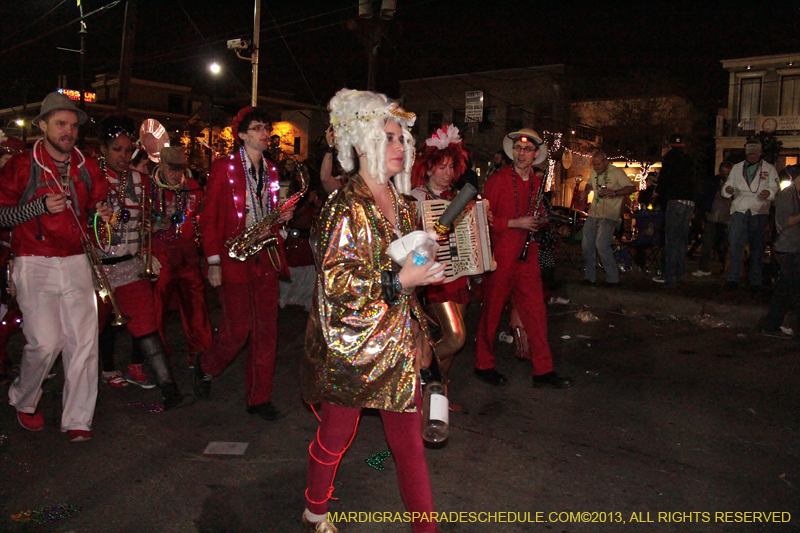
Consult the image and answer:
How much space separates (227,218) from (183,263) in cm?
140

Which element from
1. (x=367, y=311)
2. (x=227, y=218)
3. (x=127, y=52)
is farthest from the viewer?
(x=127, y=52)

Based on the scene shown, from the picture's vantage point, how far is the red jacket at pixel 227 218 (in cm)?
461

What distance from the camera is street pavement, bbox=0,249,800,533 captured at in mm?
3328

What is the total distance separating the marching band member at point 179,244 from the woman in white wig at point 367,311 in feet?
10.4

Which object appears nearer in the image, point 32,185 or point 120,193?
point 32,185

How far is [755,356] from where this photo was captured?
6.50m

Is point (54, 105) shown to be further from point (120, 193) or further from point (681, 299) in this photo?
point (681, 299)

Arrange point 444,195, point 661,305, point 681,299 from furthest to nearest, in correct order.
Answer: point 661,305, point 681,299, point 444,195

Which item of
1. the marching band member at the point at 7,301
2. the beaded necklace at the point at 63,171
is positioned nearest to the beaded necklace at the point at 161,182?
the marching band member at the point at 7,301

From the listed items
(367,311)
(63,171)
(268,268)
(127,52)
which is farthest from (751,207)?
(127,52)

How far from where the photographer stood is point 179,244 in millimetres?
5754

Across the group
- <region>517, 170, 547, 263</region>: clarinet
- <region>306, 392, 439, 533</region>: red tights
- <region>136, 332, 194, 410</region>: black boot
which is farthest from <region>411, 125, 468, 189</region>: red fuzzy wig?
<region>306, 392, 439, 533</region>: red tights

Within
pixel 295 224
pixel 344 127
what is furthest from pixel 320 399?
pixel 295 224

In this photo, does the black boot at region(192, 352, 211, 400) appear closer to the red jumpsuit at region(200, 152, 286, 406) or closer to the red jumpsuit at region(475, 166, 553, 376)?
the red jumpsuit at region(200, 152, 286, 406)
